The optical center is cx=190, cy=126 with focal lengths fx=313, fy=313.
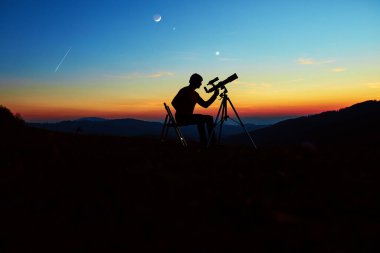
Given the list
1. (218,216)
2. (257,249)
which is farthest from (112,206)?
(257,249)

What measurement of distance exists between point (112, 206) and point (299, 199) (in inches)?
85.3

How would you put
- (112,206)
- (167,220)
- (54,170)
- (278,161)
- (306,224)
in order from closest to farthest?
(306,224)
(167,220)
(112,206)
(54,170)
(278,161)

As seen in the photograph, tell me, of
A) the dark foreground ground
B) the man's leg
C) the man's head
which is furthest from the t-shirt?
the dark foreground ground

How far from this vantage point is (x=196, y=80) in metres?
11.1

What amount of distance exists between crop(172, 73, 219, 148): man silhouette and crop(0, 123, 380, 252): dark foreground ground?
5.72 m

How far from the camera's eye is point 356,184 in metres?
4.34

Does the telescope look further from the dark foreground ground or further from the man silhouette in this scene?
the dark foreground ground

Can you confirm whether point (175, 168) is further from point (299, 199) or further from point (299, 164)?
point (299, 199)

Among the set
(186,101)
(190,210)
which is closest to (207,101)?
(186,101)

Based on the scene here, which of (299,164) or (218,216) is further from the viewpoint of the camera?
(299,164)

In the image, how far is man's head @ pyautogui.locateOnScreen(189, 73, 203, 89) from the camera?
1110cm

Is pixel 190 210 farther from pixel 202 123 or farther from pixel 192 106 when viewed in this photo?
pixel 192 106

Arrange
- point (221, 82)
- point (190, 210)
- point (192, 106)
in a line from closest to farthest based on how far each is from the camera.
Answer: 1. point (190, 210)
2. point (221, 82)
3. point (192, 106)

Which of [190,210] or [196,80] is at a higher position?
[196,80]
